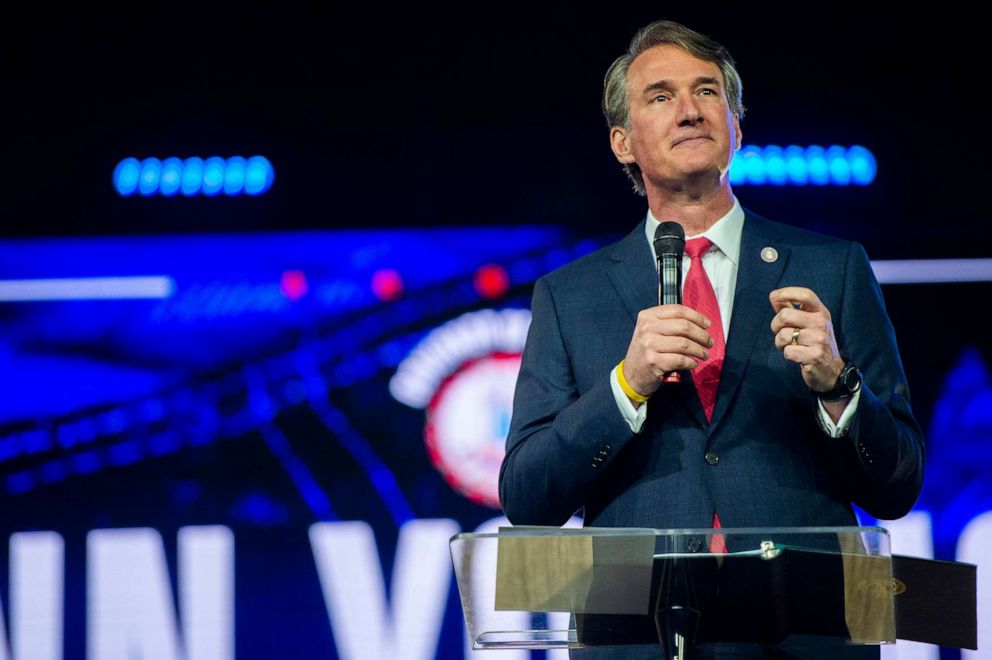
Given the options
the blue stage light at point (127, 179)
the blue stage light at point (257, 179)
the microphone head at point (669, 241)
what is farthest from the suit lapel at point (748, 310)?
the blue stage light at point (127, 179)

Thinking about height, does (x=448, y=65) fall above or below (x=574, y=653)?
above

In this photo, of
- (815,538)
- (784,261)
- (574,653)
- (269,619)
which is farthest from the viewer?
(269,619)

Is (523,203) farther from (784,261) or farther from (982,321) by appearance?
(784,261)

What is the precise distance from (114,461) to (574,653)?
2.45 meters

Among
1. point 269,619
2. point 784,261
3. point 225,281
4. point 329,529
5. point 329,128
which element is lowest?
point 269,619

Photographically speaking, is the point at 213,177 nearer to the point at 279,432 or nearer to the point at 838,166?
the point at 279,432

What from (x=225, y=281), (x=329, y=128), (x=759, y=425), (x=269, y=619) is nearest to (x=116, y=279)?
(x=225, y=281)

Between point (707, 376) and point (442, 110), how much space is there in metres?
2.40

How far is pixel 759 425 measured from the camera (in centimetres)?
193

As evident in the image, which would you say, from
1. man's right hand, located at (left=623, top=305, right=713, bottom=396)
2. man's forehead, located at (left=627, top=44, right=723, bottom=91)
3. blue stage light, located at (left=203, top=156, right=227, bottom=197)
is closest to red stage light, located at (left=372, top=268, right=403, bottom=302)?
blue stage light, located at (left=203, top=156, right=227, bottom=197)

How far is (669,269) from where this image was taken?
1.78 m

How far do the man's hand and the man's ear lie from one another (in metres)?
0.76

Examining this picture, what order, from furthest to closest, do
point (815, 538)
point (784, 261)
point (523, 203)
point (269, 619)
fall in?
point (523, 203)
point (269, 619)
point (784, 261)
point (815, 538)

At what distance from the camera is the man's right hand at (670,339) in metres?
1.66
